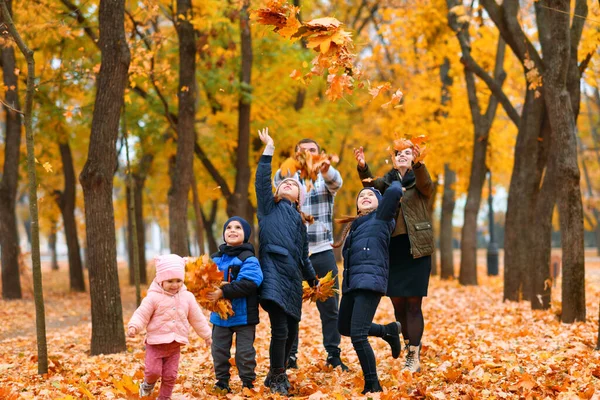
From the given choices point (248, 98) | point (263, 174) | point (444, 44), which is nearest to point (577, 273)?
point (263, 174)

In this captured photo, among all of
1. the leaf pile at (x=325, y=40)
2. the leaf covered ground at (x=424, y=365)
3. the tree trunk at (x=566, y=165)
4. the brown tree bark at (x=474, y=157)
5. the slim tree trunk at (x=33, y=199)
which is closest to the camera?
the leaf pile at (x=325, y=40)

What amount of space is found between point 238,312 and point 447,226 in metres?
16.7

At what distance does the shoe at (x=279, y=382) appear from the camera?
5965 millimetres

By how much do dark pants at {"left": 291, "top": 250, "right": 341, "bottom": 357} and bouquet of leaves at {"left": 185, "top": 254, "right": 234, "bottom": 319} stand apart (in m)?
1.54

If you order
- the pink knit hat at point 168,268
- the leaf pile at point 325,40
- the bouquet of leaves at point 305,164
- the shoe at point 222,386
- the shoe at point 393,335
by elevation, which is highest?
the leaf pile at point 325,40

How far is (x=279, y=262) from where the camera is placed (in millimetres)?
6023

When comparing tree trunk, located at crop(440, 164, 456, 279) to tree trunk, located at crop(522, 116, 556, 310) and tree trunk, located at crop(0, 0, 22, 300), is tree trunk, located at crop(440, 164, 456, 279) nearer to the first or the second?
tree trunk, located at crop(522, 116, 556, 310)

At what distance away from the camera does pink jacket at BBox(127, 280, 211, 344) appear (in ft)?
17.6

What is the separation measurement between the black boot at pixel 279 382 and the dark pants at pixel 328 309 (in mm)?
1065

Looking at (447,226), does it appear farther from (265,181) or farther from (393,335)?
(265,181)

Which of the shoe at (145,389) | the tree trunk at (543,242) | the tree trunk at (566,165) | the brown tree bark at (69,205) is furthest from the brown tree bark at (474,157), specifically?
the brown tree bark at (69,205)

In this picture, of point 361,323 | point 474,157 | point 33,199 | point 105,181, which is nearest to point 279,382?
point 361,323

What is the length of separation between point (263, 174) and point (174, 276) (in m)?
1.28

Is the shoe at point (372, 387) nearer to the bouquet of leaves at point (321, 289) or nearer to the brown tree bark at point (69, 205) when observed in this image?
the bouquet of leaves at point (321, 289)
